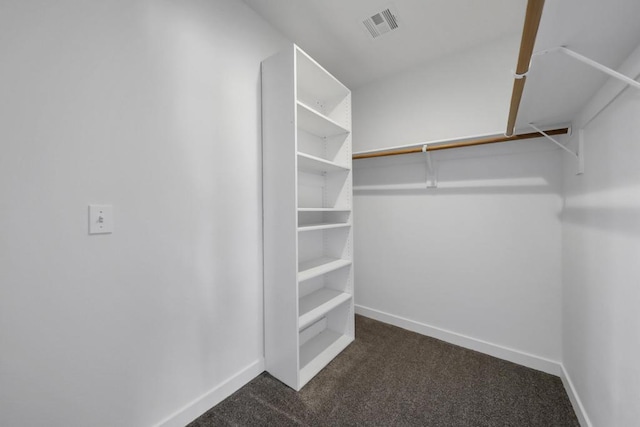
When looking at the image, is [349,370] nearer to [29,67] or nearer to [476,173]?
[476,173]

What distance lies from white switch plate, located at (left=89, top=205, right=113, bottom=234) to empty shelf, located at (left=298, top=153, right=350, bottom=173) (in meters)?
1.02

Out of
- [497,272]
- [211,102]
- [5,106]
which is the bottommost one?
[497,272]

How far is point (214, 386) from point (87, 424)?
58cm

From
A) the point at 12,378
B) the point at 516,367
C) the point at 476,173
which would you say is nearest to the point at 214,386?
the point at 12,378

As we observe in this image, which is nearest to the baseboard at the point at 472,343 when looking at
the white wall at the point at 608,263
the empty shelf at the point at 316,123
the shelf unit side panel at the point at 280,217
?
the white wall at the point at 608,263

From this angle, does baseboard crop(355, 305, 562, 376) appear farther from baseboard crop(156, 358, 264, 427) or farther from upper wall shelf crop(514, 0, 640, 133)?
upper wall shelf crop(514, 0, 640, 133)

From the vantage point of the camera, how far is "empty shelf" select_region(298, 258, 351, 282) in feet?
5.66

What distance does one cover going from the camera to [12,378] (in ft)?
2.83

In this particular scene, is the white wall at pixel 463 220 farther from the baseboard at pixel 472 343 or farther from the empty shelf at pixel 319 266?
the empty shelf at pixel 319 266

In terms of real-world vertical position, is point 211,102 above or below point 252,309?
above

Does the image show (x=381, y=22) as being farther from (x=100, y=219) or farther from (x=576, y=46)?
(x=100, y=219)

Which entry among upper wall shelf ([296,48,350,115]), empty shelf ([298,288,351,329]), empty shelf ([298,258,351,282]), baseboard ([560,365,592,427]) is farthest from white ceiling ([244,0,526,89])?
baseboard ([560,365,592,427])

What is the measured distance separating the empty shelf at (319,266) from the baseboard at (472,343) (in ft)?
2.64

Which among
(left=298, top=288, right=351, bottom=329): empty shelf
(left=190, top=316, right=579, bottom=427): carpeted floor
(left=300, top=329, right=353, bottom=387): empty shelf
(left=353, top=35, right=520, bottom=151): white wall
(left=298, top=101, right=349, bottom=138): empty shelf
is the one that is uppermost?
(left=353, top=35, right=520, bottom=151): white wall
